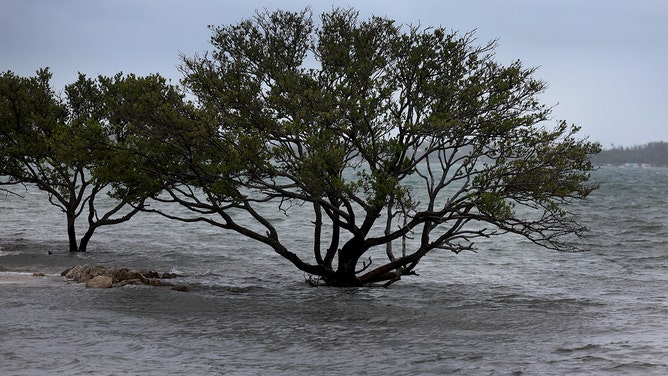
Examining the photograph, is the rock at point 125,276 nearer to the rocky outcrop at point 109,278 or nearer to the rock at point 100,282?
the rocky outcrop at point 109,278

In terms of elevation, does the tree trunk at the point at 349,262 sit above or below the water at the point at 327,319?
above

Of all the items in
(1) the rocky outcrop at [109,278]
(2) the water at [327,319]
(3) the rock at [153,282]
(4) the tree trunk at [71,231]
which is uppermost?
(4) the tree trunk at [71,231]

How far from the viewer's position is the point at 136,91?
77.2ft

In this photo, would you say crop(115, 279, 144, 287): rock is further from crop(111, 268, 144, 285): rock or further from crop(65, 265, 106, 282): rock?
crop(65, 265, 106, 282): rock

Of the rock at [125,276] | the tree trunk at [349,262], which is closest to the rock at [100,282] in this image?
the rock at [125,276]

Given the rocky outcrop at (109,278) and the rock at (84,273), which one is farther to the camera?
the rock at (84,273)

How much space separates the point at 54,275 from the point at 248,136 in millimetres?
10106

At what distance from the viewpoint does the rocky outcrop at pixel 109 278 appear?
24938 millimetres

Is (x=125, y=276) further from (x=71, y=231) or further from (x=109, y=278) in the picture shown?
(x=71, y=231)

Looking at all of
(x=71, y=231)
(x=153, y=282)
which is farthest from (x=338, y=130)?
(x=71, y=231)

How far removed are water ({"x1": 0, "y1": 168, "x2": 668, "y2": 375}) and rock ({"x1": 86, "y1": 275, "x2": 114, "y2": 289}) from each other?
A: 43 cm

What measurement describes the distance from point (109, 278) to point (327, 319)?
7960mm

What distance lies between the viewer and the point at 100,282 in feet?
81.4

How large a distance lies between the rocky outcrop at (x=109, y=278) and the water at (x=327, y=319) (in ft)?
1.65
